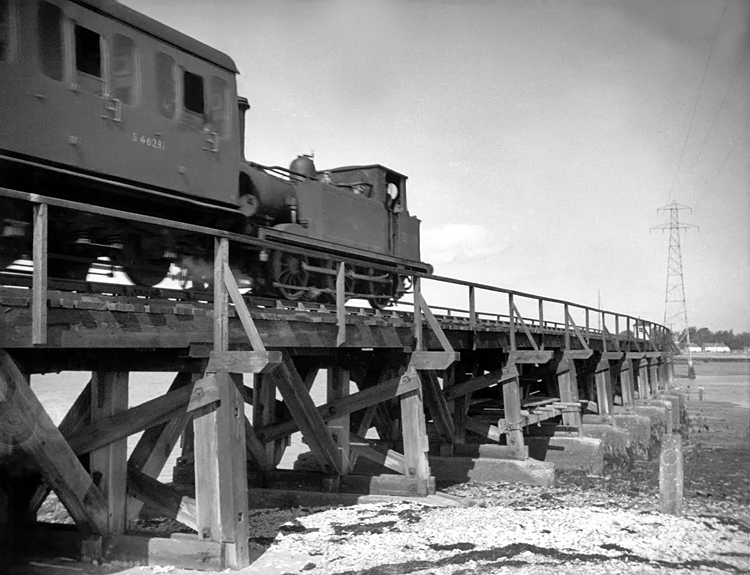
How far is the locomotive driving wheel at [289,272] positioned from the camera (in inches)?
452

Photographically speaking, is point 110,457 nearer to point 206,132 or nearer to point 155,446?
point 155,446

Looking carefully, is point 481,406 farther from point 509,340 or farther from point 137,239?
point 137,239

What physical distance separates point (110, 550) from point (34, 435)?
1415 mm

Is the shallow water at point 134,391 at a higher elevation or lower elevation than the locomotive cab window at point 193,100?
lower

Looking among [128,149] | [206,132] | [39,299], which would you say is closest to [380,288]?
[206,132]

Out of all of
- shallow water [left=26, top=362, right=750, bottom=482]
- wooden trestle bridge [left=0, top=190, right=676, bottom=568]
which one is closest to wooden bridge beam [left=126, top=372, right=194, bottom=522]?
wooden trestle bridge [left=0, top=190, right=676, bottom=568]

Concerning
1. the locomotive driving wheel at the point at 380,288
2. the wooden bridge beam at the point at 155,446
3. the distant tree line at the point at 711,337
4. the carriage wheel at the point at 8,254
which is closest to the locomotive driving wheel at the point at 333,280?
the locomotive driving wheel at the point at 380,288

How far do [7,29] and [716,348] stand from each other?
117 meters

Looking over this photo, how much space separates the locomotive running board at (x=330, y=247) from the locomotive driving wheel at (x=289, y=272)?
0.23 m

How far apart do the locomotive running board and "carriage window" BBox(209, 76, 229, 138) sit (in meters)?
1.57

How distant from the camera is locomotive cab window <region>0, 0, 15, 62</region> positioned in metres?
7.16

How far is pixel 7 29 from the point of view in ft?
23.6

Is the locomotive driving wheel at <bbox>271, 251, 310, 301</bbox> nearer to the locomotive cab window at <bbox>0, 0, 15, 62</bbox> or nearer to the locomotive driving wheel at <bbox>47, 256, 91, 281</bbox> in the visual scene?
the locomotive driving wheel at <bbox>47, 256, 91, 281</bbox>

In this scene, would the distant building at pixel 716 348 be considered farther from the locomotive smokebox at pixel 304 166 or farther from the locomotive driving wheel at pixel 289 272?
the locomotive driving wheel at pixel 289 272
